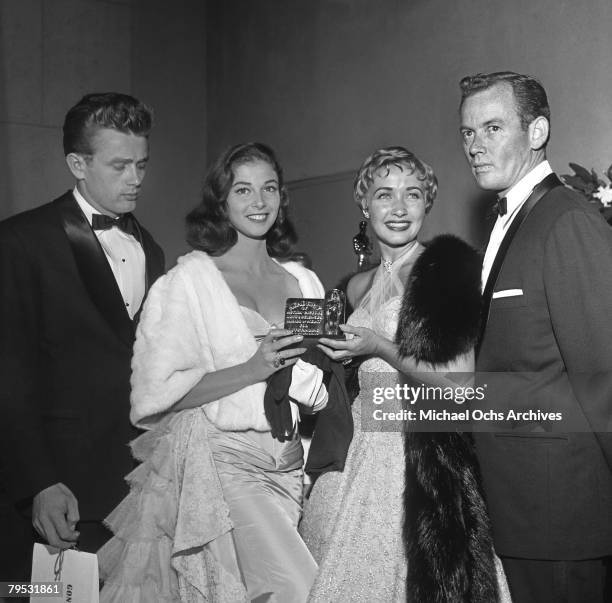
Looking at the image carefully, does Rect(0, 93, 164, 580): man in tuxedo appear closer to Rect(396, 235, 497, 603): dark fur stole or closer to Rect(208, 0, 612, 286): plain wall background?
Rect(396, 235, 497, 603): dark fur stole

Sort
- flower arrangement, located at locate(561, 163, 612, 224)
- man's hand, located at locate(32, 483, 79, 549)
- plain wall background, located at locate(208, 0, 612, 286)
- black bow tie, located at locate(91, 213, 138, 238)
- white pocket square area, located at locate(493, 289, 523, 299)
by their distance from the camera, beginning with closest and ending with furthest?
white pocket square area, located at locate(493, 289, 523, 299) < man's hand, located at locate(32, 483, 79, 549) < black bow tie, located at locate(91, 213, 138, 238) < flower arrangement, located at locate(561, 163, 612, 224) < plain wall background, located at locate(208, 0, 612, 286)

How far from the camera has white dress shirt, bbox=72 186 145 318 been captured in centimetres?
306

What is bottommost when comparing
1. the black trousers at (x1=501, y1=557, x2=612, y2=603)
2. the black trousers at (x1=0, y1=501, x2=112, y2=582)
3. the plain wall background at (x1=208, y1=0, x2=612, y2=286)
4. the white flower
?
the black trousers at (x1=501, y1=557, x2=612, y2=603)

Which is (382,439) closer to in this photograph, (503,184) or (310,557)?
(310,557)

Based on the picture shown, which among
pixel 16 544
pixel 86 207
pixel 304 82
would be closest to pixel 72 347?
pixel 86 207

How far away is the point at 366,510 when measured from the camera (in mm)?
2783

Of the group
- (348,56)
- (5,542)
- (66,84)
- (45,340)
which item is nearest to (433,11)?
(348,56)

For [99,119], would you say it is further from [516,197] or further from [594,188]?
[594,188]

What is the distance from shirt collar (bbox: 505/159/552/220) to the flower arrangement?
1.08 metres

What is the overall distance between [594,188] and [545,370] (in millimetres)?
1623

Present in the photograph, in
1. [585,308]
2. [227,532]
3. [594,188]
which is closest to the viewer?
[585,308]

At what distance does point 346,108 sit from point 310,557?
3969mm

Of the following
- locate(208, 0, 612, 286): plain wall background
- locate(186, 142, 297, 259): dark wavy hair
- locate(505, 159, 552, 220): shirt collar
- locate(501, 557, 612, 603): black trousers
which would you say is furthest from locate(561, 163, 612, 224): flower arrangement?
locate(501, 557, 612, 603): black trousers

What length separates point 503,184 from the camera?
2588 mm
